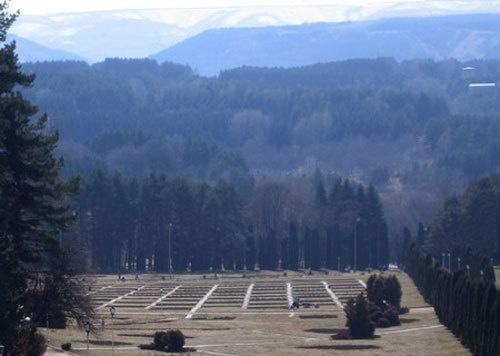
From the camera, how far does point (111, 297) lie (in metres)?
79.2

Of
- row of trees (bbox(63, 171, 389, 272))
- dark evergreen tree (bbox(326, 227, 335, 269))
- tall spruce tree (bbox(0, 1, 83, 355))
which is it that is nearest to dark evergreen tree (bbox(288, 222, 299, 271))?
row of trees (bbox(63, 171, 389, 272))

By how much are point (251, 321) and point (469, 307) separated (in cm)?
1574

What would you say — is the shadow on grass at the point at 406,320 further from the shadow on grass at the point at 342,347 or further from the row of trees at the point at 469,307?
the shadow on grass at the point at 342,347

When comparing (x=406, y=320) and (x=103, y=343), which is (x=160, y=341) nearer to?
(x=103, y=343)

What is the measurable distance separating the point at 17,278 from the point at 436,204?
113 meters

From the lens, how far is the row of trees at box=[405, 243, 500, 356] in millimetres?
43688

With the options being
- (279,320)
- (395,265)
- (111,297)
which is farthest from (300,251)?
(279,320)

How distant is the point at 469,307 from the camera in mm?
49438

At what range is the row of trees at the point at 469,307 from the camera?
143 feet

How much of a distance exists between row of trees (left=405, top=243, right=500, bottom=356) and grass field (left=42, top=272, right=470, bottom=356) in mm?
742

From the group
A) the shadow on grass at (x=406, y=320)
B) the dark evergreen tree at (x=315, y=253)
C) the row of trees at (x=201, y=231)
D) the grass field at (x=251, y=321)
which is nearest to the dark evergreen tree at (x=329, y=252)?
the row of trees at (x=201, y=231)

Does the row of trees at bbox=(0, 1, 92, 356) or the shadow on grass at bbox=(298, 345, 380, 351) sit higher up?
the row of trees at bbox=(0, 1, 92, 356)

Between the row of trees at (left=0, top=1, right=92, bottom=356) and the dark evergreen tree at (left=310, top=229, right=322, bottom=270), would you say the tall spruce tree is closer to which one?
the row of trees at (left=0, top=1, right=92, bottom=356)

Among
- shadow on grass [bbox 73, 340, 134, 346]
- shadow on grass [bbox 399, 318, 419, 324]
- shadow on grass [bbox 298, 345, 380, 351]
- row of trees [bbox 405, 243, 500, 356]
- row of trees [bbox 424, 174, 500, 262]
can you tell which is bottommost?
shadow on grass [bbox 298, 345, 380, 351]
